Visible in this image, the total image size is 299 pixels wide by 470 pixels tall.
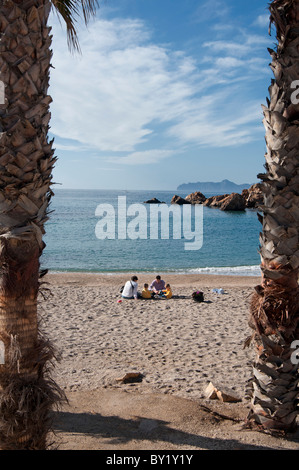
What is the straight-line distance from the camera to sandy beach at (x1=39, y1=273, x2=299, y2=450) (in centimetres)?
509

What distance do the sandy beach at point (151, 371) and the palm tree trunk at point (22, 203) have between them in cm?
55

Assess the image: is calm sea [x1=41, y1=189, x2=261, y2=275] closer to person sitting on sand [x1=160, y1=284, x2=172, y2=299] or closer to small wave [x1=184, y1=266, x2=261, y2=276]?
small wave [x1=184, y1=266, x2=261, y2=276]

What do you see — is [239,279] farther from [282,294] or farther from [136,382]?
[282,294]

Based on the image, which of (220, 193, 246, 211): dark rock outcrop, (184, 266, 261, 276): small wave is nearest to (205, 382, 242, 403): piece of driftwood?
(184, 266, 261, 276): small wave

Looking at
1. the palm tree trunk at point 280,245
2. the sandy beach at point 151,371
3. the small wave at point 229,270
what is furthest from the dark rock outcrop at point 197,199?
the palm tree trunk at point 280,245

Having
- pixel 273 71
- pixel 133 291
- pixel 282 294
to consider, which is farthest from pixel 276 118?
pixel 133 291

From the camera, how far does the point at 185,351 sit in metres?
9.09

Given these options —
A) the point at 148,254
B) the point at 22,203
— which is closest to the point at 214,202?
the point at 148,254

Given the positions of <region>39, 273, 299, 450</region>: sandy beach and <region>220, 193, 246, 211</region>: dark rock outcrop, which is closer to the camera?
<region>39, 273, 299, 450</region>: sandy beach

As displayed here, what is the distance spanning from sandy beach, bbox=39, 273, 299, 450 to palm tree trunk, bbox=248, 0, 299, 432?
360 mm

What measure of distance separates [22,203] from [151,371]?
17.5 feet

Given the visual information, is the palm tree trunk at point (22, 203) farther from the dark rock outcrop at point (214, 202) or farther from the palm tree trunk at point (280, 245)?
the dark rock outcrop at point (214, 202)

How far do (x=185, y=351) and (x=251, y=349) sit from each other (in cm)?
153

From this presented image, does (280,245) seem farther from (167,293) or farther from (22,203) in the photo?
(167,293)
